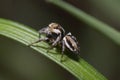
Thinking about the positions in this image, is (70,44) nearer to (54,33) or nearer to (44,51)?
(54,33)

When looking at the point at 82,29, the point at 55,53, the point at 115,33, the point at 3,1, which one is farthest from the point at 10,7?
the point at 55,53

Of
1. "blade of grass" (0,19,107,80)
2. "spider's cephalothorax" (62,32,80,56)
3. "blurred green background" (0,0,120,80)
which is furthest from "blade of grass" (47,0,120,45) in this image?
"blurred green background" (0,0,120,80)

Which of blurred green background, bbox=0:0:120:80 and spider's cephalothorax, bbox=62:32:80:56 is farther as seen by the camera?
blurred green background, bbox=0:0:120:80

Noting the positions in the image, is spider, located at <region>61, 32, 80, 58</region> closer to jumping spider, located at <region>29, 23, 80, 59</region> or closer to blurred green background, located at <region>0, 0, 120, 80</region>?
jumping spider, located at <region>29, 23, 80, 59</region>

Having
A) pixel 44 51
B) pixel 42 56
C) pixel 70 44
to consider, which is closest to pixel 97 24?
pixel 70 44

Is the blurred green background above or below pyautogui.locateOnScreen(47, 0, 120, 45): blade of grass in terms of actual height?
below

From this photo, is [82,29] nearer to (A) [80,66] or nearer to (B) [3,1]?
(B) [3,1]
